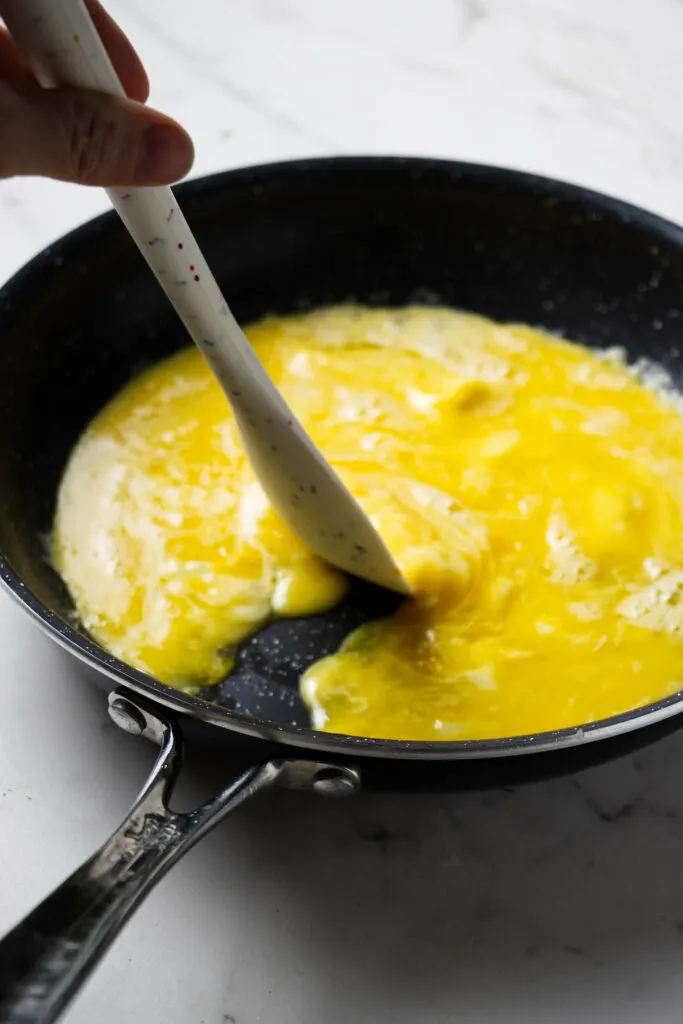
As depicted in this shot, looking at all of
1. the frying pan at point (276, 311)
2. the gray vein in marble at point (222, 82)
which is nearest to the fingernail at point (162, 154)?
the frying pan at point (276, 311)

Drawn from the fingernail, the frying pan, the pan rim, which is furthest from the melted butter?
the fingernail

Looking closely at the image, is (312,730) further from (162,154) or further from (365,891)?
(162,154)

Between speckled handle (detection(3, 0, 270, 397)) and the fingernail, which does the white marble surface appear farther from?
the fingernail

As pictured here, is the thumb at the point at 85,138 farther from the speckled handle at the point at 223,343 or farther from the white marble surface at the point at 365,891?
the white marble surface at the point at 365,891

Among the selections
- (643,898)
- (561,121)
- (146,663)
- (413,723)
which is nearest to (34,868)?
(146,663)

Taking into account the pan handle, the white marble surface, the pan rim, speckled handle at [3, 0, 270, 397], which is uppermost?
speckled handle at [3, 0, 270, 397]

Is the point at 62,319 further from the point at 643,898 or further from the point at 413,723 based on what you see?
the point at 643,898
